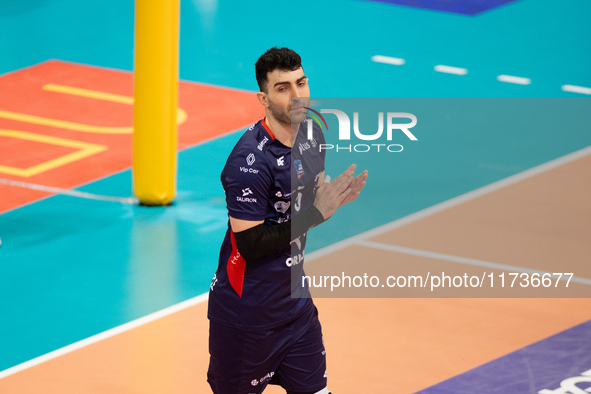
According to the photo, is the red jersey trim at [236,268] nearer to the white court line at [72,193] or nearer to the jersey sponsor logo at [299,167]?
the jersey sponsor logo at [299,167]

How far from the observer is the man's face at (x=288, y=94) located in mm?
5281

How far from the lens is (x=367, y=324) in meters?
8.59

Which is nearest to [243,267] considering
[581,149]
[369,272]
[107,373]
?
[107,373]

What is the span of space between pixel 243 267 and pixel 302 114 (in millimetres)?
840

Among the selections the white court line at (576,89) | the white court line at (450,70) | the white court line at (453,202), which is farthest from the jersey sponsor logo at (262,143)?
the white court line at (450,70)

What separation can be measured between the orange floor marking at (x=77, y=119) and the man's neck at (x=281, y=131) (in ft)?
20.1

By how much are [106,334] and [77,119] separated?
5.77m

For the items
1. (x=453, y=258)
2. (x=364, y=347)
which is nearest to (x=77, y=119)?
(x=453, y=258)

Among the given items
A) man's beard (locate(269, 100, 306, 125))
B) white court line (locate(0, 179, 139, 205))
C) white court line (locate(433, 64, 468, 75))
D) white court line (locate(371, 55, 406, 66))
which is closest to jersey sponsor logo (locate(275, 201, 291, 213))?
man's beard (locate(269, 100, 306, 125))

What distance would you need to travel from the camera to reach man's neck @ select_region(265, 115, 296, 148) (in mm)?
5414

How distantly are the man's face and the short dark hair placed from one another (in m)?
0.02

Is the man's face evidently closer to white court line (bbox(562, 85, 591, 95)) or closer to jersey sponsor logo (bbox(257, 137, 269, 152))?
jersey sponsor logo (bbox(257, 137, 269, 152))

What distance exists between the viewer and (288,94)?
209 inches

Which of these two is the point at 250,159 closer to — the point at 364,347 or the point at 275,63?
the point at 275,63
